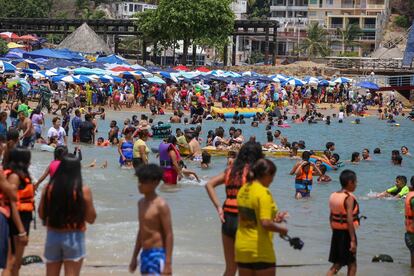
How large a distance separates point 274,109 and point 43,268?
35.0 metres

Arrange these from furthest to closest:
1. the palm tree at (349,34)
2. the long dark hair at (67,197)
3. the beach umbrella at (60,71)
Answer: the palm tree at (349,34), the beach umbrella at (60,71), the long dark hair at (67,197)

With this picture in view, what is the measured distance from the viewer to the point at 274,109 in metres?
44.2

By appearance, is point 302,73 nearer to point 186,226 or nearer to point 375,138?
point 375,138

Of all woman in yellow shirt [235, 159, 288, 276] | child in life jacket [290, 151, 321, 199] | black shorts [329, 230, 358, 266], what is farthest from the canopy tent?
woman in yellow shirt [235, 159, 288, 276]

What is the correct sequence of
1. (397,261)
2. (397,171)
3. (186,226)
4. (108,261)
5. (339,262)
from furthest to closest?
(397,171) < (186,226) < (397,261) < (108,261) < (339,262)

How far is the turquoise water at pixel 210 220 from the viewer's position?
433 inches

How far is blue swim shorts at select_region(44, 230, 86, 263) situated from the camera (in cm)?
705

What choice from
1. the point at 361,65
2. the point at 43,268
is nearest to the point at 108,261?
the point at 43,268

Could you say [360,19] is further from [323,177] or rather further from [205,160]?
[323,177]

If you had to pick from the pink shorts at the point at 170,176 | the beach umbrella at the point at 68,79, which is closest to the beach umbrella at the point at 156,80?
the beach umbrella at the point at 68,79

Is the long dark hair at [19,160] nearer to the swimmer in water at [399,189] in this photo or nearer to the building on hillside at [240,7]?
the swimmer in water at [399,189]

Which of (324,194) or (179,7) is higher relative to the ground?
(179,7)

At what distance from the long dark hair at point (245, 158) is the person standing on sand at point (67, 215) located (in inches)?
60.7

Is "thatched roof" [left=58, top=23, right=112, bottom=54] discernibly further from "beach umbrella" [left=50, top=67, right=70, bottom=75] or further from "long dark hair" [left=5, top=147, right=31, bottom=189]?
"long dark hair" [left=5, top=147, right=31, bottom=189]
